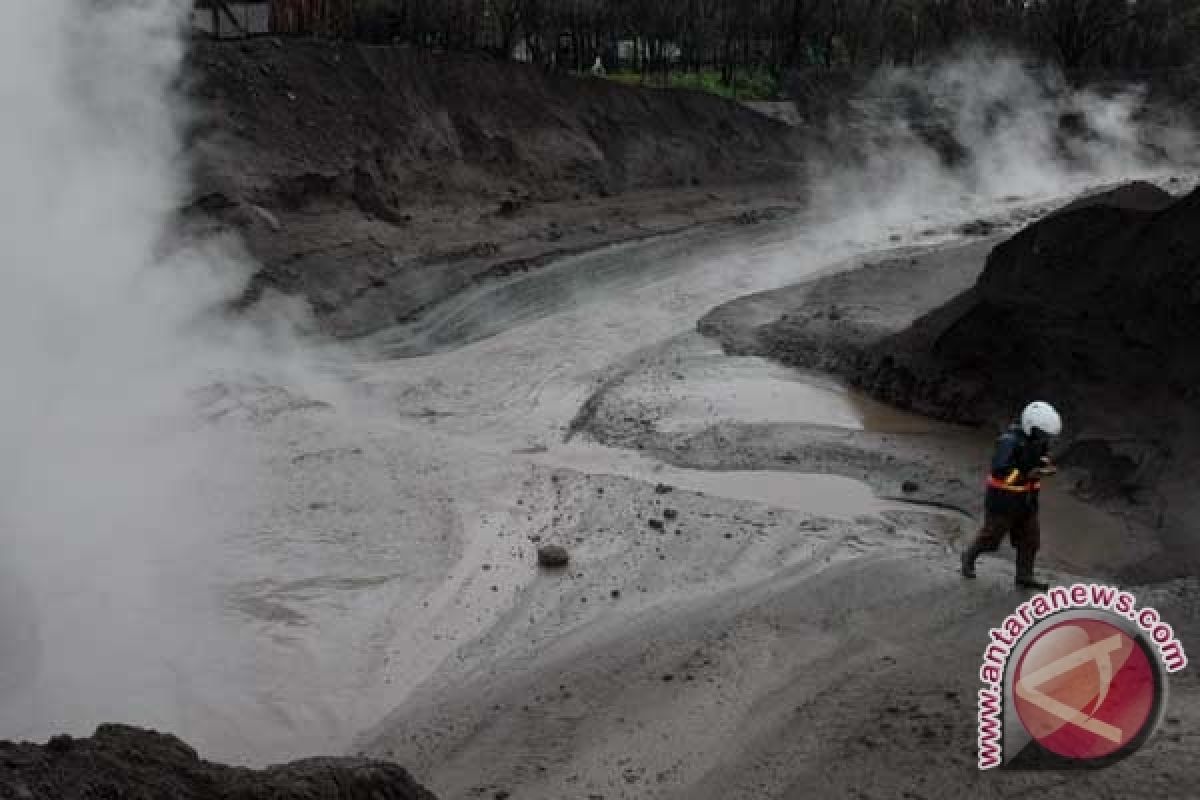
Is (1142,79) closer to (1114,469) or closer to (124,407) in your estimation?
(1114,469)

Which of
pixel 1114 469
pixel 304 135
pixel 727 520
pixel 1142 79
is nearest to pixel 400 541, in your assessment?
pixel 727 520

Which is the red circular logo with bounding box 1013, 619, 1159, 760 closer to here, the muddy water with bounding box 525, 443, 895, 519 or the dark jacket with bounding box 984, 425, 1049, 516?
the dark jacket with bounding box 984, 425, 1049, 516

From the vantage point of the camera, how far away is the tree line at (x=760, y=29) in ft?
73.6

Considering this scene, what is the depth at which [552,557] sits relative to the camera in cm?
874

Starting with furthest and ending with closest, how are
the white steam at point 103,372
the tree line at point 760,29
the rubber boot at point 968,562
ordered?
the tree line at point 760,29, the rubber boot at point 968,562, the white steam at point 103,372

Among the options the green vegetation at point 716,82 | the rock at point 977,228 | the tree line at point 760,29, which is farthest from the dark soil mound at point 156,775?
the green vegetation at point 716,82

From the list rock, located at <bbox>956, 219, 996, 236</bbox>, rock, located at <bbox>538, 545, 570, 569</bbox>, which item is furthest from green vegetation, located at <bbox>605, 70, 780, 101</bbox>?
rock, located at <bbox>538, 545, 570, 569</bbox>

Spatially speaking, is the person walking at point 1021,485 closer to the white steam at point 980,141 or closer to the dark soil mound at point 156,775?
the dark soil mound at point 156,775

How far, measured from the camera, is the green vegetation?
1111 inches

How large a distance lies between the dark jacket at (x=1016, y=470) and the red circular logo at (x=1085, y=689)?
7.11 ft

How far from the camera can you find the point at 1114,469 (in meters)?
10.2

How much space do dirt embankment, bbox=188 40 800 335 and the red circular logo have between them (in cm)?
1113

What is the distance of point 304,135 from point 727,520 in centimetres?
1137

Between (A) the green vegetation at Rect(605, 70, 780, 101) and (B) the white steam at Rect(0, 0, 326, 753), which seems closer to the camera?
(B) the white steam at Rect(0, 0, 326, 753)
